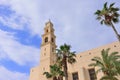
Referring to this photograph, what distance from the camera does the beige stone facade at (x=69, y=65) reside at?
39406 mm

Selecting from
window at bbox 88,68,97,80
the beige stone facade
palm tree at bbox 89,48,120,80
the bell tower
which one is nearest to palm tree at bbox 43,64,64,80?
the beige stone facade

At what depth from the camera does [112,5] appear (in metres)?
28.2

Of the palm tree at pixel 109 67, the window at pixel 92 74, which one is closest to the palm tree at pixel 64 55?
the palm tree at pixel 109 67

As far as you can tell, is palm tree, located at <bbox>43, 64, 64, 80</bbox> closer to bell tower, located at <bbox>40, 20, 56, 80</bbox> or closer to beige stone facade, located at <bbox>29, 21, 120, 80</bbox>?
beige stone facade, located at <bbox>29, 21, 120, 80</bbox>

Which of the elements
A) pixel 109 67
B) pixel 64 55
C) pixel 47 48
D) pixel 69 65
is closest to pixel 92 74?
pixel 69 65

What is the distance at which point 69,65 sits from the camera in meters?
43.4

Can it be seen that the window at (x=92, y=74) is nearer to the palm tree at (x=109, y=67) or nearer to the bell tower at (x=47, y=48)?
the bell tower at (x=47, y=48)

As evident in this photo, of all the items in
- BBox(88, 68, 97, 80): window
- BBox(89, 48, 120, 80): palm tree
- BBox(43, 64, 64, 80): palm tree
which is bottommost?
BBox(89, 48, 120, 80): palm tree

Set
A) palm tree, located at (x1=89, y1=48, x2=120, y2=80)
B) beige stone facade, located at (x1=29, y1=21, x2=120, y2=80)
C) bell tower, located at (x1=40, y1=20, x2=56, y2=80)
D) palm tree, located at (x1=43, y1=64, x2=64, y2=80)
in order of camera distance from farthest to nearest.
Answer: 1. bell tower, located at (x1=40, y1=20, x2=56, y2=80)
2. beige stone facade, located at (x1=29, y1=21, x2=120, y2=80)
3. palm tree, located at (x1=43, y1=64, x2=64, y2=80)
4. palm tree, located at (x1=89, y1=48, x2=120, y2=80)

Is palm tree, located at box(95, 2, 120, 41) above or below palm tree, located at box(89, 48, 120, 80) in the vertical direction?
above

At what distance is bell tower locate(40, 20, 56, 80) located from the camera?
46.3m

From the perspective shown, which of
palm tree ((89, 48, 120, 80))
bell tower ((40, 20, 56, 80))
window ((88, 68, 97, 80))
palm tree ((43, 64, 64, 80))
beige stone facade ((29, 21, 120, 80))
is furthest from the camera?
bell tower ((40, 20, 56, 80))

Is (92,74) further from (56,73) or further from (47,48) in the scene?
(47,48)

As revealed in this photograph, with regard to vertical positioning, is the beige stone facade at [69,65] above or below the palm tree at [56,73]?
above
